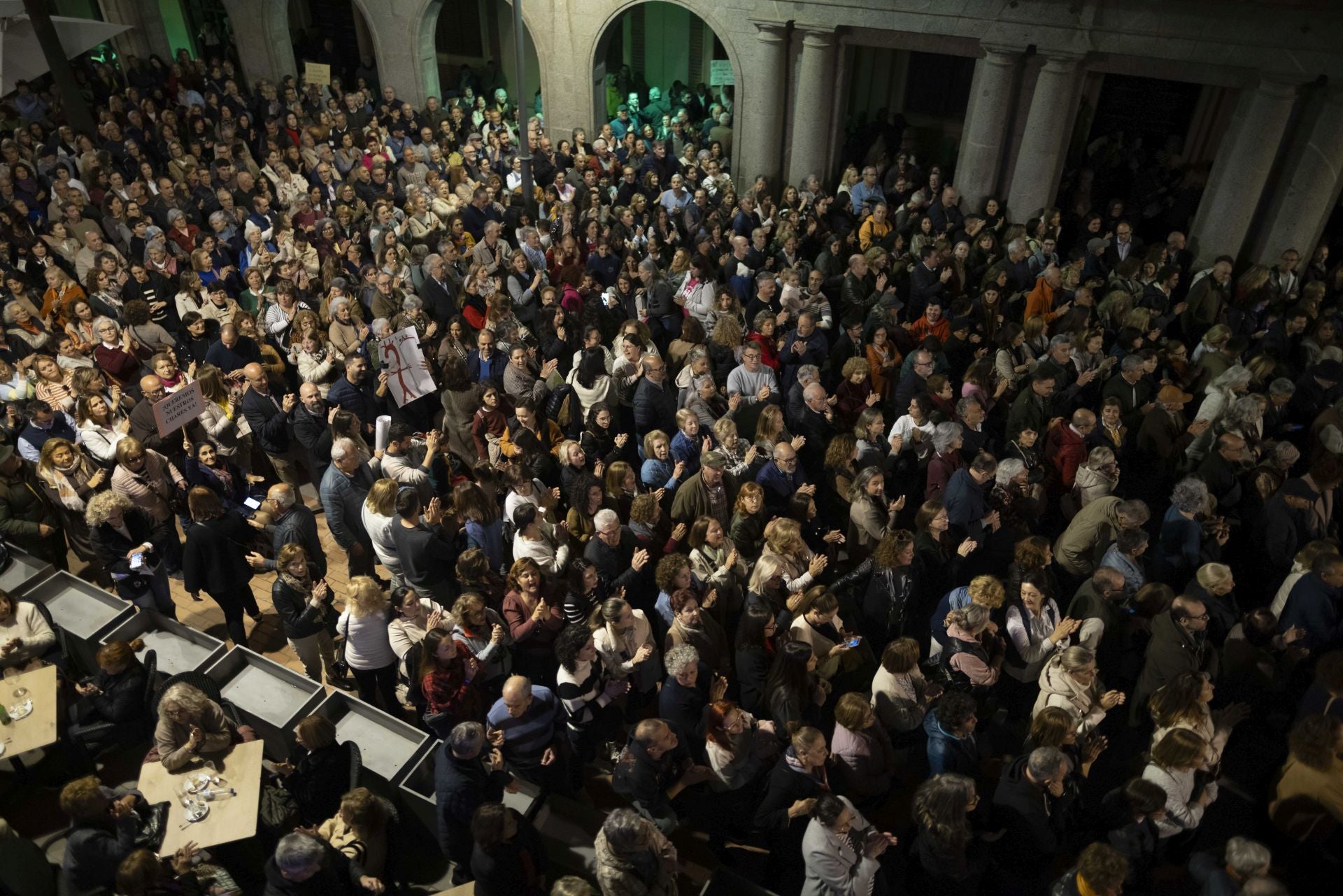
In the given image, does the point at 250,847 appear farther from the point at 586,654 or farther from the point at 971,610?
the point at 971,610

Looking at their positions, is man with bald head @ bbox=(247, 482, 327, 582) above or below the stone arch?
below

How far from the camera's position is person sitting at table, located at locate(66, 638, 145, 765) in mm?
5051

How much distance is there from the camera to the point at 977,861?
4414 millimetres

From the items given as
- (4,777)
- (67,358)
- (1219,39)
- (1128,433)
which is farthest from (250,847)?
(1219,39)

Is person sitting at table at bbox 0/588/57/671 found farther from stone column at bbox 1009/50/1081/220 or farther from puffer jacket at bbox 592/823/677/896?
stone column at bbox 1009/50/1081/220

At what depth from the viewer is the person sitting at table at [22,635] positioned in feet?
17.3

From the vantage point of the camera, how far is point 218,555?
19.5 feet

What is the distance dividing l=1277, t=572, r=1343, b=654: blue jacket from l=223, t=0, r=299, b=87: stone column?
19722mm

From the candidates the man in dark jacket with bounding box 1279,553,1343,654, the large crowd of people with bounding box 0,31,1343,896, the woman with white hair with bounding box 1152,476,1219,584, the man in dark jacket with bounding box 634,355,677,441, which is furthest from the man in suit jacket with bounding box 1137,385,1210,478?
the man in dark jacket with bounding box 634,355,677,441

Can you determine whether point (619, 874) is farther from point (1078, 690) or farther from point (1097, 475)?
point (1097, 475)

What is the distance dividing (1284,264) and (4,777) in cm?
1325

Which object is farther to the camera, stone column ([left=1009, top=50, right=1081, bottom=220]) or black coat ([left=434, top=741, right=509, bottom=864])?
stone column ([left=1009, top=50, right=1081, bottom=220])

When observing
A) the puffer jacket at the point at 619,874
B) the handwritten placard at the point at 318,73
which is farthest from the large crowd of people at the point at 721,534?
the handwritten placard at the point at 318,73

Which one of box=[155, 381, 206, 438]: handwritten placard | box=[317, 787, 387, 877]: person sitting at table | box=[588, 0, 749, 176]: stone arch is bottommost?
box=[317, 787, 387, 877]: person sitting at table
